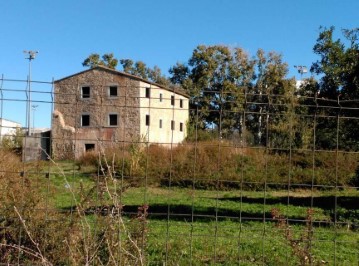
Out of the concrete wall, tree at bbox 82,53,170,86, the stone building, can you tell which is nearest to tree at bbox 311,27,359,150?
the stone building

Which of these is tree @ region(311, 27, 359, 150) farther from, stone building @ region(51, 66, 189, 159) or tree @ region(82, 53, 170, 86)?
tree @ region(82, 53, 170, 86)

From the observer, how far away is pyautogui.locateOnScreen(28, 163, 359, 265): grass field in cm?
544

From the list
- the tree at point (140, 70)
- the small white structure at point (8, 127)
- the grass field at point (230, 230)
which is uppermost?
the tree at point (140, 70)

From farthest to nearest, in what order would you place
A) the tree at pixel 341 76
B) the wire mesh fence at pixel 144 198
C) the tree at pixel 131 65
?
the tree at pixel 131 65 < the tree at pixel 341 76 < the wire mesh fence at pixel 144 198

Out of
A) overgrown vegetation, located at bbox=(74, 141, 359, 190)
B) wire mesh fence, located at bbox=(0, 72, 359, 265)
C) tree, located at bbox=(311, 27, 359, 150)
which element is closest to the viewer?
wire mesh fence, located at bbox=(0, 72, 359, 265)

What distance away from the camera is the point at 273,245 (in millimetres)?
8469

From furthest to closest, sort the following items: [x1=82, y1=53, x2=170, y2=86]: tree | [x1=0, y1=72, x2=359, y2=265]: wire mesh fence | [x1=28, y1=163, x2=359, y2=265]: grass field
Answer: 1. [x1=82, y1=53, x2=170, y2=86]: tree
2. [x1=28, y1=163, x2=359, y2=265]: grass field
3. [x1=0, y1=72, x2=359, y2=265]: wire mesh fence

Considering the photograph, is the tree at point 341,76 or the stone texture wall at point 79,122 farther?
the tree at point 341,76

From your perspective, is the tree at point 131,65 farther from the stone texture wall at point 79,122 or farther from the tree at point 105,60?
the stone texture wall at point 79,122

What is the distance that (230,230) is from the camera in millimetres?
10367

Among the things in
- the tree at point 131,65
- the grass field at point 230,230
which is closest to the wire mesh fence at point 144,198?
the grass field at point 230,230

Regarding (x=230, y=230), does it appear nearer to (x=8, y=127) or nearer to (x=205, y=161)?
(x=205, y=161)

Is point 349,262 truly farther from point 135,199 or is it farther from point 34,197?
point 135,199

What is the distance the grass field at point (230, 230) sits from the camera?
17.9ft
